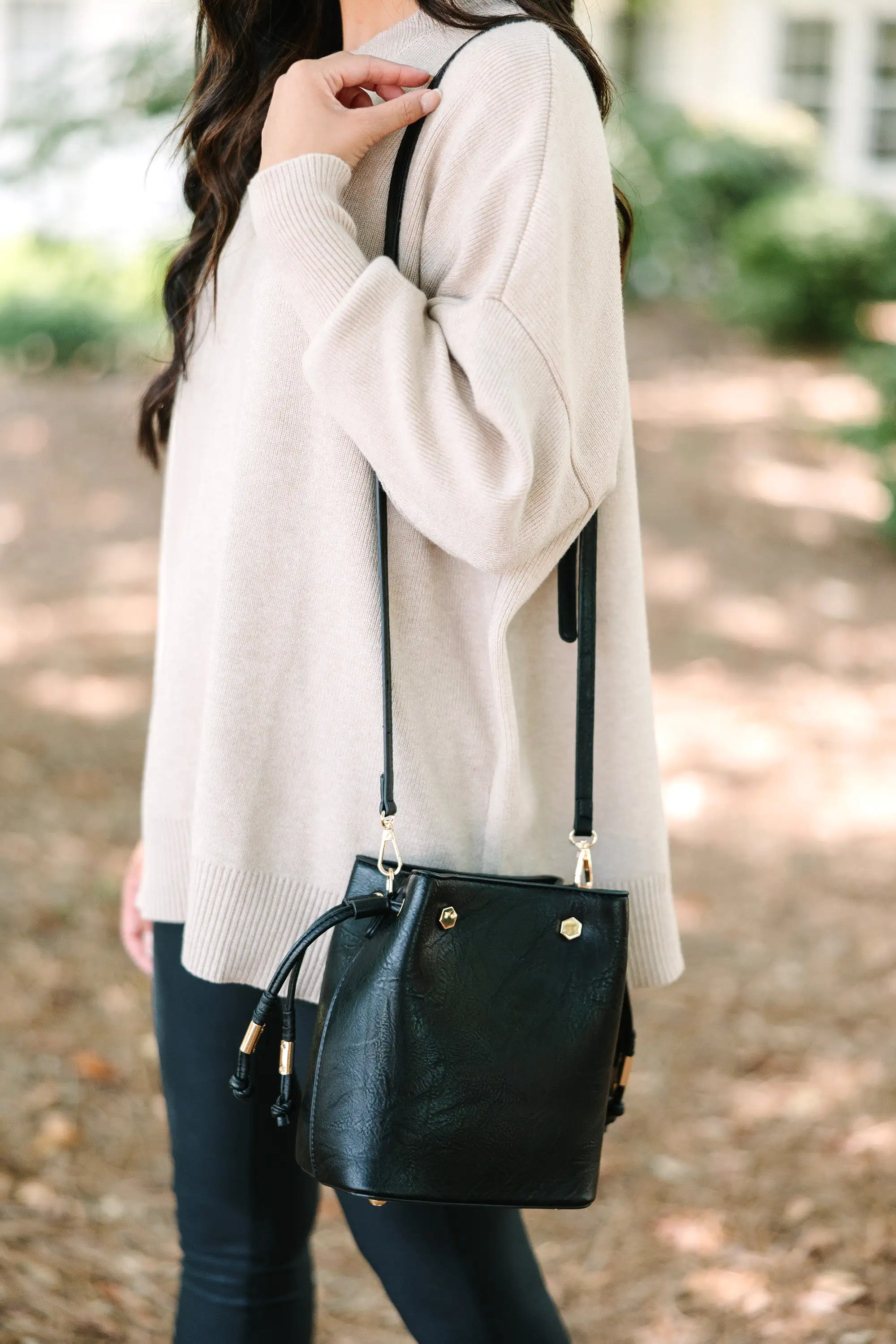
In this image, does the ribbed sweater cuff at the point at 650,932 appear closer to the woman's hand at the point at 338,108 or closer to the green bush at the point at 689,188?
the woman's hand at the point at 338,108

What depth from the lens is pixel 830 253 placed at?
31.4ft

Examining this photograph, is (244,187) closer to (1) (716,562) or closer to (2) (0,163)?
(2) (0,163)

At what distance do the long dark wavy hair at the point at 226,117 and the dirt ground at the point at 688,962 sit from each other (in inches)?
67.3

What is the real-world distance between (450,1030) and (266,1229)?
0.45 metres

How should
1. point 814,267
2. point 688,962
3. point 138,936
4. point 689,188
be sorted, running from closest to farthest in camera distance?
point 138,936 < point 688,962 < point 814,267 < point 689,188

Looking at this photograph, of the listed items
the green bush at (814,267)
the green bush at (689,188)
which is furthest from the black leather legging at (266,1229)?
the green bush at (689,188)

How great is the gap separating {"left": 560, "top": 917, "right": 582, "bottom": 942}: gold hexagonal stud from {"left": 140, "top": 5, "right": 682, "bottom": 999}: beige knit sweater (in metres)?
0.13

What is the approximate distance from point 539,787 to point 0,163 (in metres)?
4.02

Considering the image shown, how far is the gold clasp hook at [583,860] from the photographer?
124 cm

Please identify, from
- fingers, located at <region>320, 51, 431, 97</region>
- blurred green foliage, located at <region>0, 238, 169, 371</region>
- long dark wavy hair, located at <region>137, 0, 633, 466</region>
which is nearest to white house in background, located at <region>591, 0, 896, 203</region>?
blurred green foliage, located at <region>0, 238, 169, 371</region>

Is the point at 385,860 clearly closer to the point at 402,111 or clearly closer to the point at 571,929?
the point at 571,929

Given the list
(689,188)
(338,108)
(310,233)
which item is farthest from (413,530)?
(689,188)

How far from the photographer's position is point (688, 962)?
361 centimetres

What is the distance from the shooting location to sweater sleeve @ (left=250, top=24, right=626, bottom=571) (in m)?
1.10
